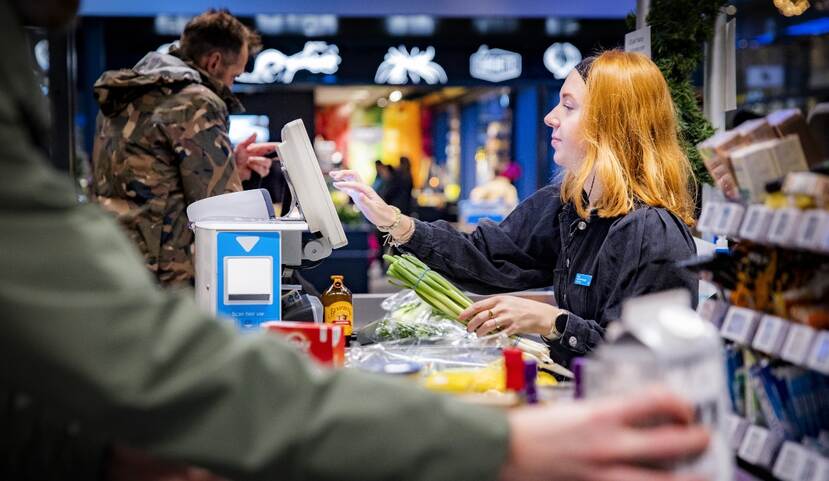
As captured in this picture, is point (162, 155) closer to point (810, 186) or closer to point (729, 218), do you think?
point (729, 218)

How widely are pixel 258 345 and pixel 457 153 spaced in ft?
78.1

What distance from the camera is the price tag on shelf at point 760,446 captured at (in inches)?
53.6

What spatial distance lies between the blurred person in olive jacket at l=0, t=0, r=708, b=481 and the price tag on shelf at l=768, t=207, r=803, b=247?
492 millimetres

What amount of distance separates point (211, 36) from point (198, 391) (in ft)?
11.9

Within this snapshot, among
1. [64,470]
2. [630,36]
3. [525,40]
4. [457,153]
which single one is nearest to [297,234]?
[64,470]

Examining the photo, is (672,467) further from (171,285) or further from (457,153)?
(457,153)

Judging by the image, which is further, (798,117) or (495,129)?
(495,129)

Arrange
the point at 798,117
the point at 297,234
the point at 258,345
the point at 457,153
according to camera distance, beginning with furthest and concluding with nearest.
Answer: the point at 457,153 < the point at 297,234 < the point at 798,117 < the point at 258,345

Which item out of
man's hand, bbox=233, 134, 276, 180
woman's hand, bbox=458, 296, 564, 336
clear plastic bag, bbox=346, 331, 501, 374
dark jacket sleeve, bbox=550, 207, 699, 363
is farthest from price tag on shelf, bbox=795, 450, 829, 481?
man's hand, bbox=233, 134, 276, 180

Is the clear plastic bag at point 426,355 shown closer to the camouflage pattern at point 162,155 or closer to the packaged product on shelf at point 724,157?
the packaged product on shelf at point 724,157

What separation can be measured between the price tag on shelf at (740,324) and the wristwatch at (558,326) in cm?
104

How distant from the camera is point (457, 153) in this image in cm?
2450

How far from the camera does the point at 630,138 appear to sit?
266cm

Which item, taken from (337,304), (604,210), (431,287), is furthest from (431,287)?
(604,210)
